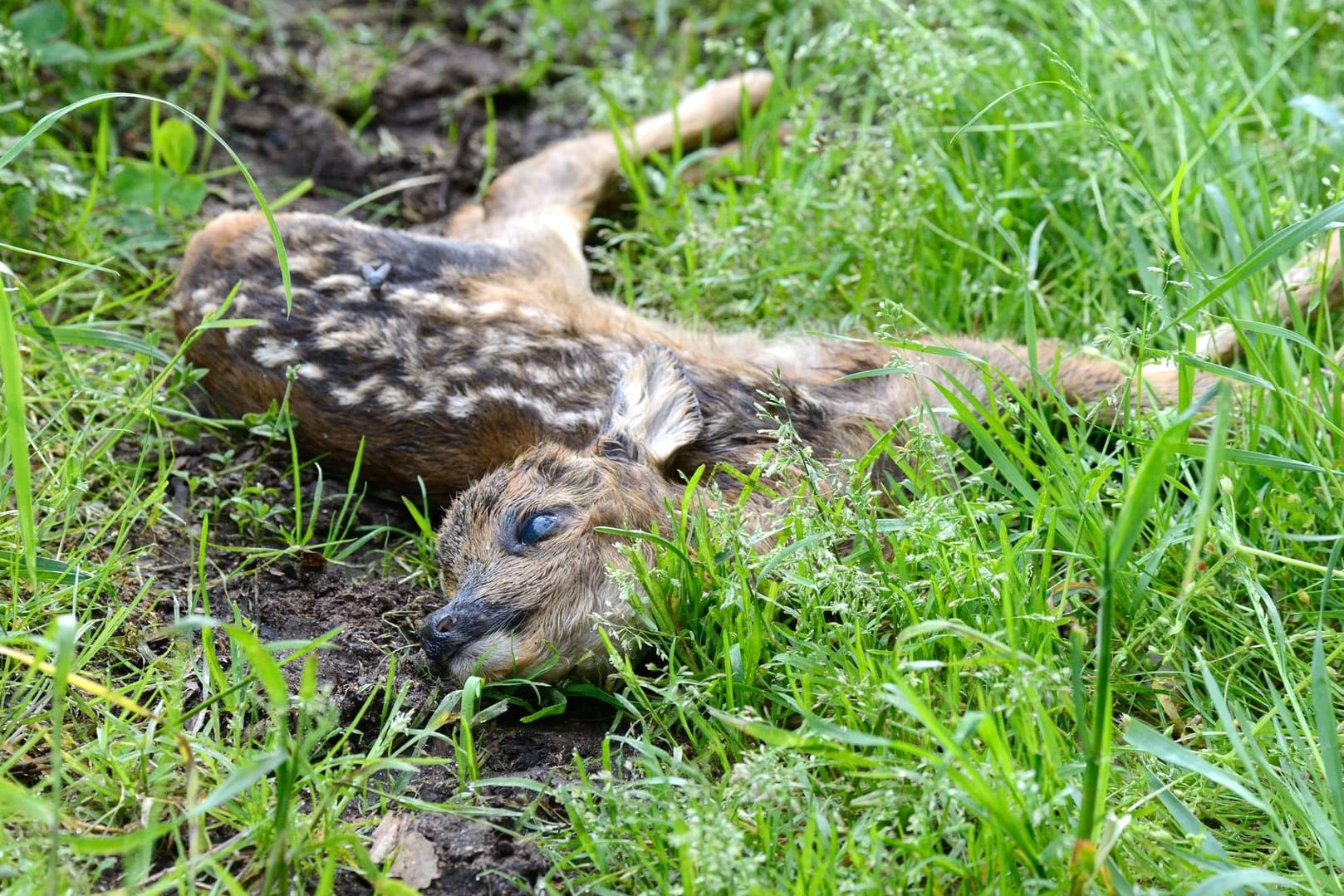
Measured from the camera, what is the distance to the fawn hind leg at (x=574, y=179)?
5.53 meters

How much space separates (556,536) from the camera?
405cm

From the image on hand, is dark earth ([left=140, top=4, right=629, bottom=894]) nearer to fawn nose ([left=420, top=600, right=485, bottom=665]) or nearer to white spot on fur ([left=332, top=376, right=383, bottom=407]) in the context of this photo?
fawn nose ([left=420, top=600, right=485, bottom=665])

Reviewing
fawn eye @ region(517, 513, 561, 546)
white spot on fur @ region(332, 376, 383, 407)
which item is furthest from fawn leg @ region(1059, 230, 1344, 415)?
white spot on fur @ region(332, 376, 383, 407)

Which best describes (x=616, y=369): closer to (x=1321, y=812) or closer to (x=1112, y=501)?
(x=1112, y=501)

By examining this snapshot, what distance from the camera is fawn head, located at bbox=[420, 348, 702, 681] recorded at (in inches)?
149

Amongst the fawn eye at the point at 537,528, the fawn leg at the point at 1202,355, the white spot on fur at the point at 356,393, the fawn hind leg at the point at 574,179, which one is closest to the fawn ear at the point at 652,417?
the fawn eye at the point at 537,528

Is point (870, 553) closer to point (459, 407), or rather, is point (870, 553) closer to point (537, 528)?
point (537, 528)

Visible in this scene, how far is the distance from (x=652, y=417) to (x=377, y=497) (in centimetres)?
108

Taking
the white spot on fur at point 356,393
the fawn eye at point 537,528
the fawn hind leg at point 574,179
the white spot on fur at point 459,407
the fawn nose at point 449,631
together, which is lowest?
the fawn nose at point 449,631

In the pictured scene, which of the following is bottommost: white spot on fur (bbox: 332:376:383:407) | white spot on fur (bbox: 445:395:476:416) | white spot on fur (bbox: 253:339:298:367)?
white spot on fur (bbox: 445:395:476:416)

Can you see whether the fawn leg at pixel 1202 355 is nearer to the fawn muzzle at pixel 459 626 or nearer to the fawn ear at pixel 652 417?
the fawn ear at pixel 652 417

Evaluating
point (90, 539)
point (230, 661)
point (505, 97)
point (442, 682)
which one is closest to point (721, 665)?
point (442, 682)

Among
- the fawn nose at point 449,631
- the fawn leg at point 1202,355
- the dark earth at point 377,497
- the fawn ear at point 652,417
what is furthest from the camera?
the fawn leg at point 1202,355

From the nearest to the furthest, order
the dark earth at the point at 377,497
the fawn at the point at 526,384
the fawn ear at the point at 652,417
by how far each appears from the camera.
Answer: the dark earth at the point at 377,497 → the fawn at the point at 526,384 → the fawn ear at the point at 652,417
